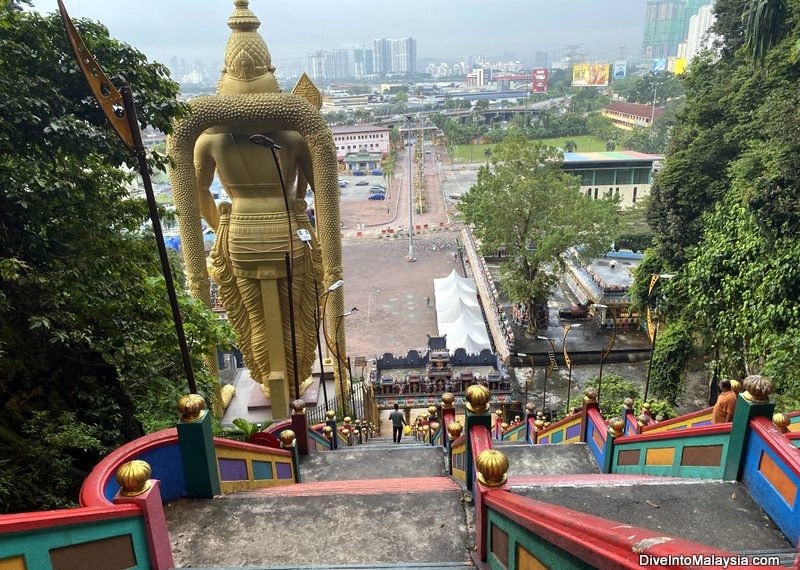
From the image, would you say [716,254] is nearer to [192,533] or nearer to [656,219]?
[656,219]

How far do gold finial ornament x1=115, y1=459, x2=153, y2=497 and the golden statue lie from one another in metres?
6.02

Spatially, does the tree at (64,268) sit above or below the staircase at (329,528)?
above

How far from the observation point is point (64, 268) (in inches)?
217

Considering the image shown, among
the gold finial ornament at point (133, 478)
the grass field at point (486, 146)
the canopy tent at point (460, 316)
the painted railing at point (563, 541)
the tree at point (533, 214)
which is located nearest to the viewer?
the painted railing at point (563, 541)

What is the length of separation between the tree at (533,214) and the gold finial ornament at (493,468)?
617 inches

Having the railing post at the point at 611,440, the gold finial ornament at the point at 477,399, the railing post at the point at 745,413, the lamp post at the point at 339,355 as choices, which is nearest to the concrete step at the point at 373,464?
the railing post at the point at 611,440

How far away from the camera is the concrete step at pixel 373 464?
22.6 ft

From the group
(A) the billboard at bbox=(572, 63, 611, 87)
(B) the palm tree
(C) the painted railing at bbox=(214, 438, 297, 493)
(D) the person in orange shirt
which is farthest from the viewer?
(A) the billboard at bbox=(572, 63, 611, 87)

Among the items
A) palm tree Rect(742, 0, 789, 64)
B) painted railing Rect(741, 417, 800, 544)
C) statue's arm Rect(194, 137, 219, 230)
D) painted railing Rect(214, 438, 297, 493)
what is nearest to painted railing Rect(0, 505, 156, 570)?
painted railing Rect(214, 438, 297, 493)

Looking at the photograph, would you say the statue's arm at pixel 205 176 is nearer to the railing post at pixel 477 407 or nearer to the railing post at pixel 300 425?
the railing post at pixel 300 425

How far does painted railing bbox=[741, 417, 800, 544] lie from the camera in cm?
361

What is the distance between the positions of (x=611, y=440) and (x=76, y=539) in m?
5.29

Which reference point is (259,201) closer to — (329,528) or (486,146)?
(329,528)

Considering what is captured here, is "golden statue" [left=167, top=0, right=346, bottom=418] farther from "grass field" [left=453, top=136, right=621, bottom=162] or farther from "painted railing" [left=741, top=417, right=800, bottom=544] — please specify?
→ "grass field" [left=453, top=136, right=621, bottom=162]
